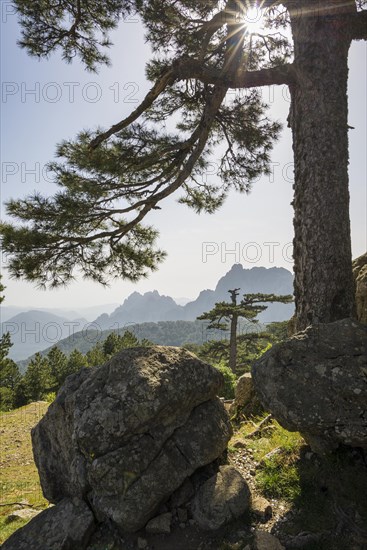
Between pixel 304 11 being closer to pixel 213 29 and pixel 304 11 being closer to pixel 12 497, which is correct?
pixel 213 29

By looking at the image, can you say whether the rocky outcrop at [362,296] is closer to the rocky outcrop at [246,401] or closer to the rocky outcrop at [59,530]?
the rocky outcrop at [246,401]

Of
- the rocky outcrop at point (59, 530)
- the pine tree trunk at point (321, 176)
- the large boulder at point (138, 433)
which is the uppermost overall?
the pine tree trunk at point (321, 176)

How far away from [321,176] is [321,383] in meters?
3.00

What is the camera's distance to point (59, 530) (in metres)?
3.60

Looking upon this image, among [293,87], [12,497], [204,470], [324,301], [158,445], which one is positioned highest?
[293,87]

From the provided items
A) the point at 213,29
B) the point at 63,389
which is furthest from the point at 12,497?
the point at 213,29

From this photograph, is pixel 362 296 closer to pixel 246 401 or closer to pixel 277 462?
pixel 277 462

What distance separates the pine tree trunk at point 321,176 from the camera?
4551mm

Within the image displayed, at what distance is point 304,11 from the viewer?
513cm

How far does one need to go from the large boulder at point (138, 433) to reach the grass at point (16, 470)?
2.34 metres

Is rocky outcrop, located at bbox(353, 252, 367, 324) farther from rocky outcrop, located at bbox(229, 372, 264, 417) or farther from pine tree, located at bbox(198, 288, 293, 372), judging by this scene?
pine tree, located at bbox(198, 288, 293, 372)

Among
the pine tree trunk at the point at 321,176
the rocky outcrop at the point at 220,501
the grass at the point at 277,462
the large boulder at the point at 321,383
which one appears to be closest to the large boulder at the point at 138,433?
the rocky outcrop at the point at 220,501

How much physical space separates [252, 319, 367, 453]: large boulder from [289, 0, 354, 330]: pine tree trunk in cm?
85

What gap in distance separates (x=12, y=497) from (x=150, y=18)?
33.9ft
